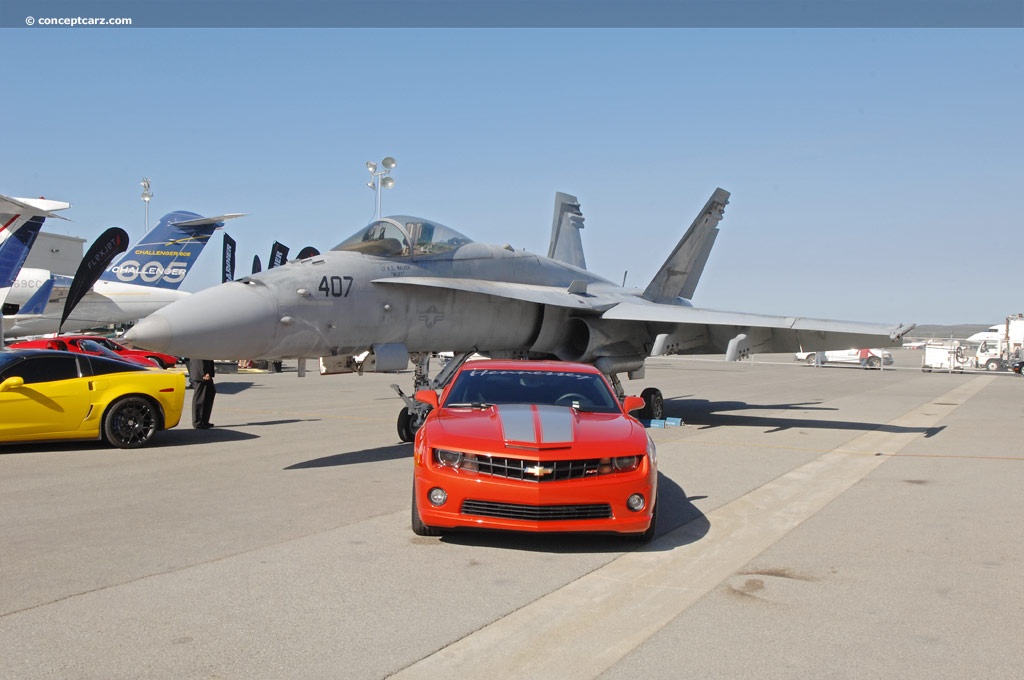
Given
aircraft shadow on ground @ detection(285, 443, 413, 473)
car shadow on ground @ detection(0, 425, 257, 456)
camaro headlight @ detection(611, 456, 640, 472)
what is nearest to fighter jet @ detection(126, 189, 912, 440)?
aircraft shadow on ground @ detection(285, 443, 413, 473)

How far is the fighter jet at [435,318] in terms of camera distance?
370 inches

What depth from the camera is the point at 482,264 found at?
44.2 feet

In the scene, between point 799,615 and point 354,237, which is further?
point 354,237

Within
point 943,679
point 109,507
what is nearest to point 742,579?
point 943,679

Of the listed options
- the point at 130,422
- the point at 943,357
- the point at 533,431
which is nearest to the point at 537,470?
the point at 533,431

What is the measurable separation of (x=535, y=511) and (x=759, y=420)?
11.8 m

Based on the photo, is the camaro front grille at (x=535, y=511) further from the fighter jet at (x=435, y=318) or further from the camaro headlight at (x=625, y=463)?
the fighter jet at (x=435, y=318)

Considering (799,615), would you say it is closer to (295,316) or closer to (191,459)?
(295,316)

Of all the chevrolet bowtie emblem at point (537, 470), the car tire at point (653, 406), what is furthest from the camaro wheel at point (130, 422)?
the car tire at point (653, 406)

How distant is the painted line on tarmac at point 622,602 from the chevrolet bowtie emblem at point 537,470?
772 mm

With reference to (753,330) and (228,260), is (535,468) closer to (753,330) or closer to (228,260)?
(753,330)

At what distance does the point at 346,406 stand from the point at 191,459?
8.33 m

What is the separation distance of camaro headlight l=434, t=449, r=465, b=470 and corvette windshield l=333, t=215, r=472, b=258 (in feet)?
19.9

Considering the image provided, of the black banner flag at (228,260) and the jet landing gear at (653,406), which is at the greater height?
the black banner flag at (228,260)
